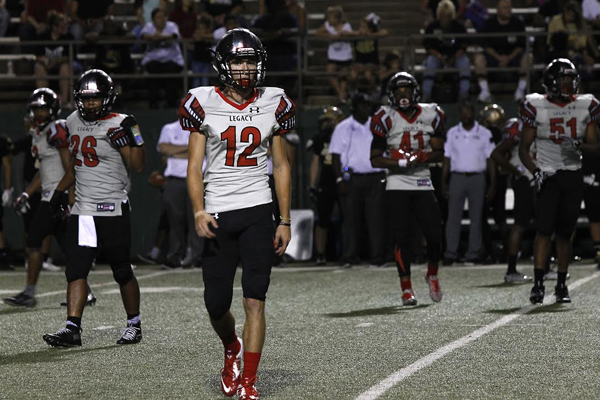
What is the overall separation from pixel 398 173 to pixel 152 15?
813 cm

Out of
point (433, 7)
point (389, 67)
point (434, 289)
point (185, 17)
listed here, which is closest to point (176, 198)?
point (389, 67)

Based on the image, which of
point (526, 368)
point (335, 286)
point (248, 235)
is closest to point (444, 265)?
point (335, 286)

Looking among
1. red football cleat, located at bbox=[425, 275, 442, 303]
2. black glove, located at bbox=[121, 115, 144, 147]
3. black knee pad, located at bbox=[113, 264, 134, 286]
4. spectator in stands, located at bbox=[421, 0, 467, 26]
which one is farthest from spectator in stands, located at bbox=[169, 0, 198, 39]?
black knee pad, located at bbox=[113, 264, 134, 286]

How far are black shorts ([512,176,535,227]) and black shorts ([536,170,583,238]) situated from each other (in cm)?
235

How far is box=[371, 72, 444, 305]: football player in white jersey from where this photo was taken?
9.84 metres

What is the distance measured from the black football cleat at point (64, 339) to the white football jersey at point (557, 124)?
398cm

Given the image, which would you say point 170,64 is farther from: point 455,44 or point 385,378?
point 385,378

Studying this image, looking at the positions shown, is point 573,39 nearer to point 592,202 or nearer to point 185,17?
point 592,202

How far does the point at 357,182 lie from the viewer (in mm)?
14336

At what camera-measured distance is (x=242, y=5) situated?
1797 centimetres

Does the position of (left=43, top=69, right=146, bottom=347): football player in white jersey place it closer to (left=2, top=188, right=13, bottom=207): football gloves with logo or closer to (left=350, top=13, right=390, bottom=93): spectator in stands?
(left=2, top=188, right=13, bottom=207): football gloves with logo

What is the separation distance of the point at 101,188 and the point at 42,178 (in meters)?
2.81

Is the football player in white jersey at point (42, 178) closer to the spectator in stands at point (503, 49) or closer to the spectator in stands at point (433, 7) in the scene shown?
the spectator in stands at point (503, 49)

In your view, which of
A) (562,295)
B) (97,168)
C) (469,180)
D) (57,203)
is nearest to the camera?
(97,168)
